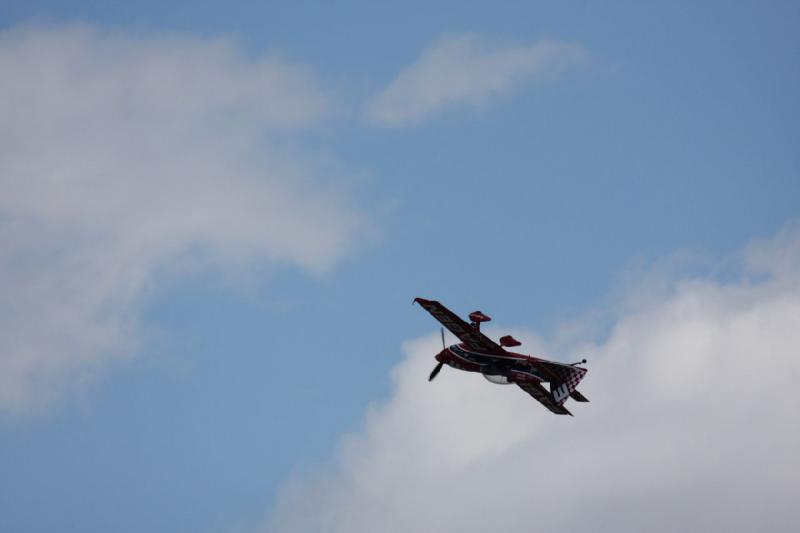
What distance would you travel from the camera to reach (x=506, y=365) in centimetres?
10675

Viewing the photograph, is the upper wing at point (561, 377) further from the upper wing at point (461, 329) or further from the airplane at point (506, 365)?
the upper wing at point (461, 329)

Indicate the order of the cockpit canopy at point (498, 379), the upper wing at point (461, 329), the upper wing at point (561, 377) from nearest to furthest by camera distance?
the upper wing at point (461, 329) < the cockpit canopy at point (498, 379) < the upper wing at point (561, 377)

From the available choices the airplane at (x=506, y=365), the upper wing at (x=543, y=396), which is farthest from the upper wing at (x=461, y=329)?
the upper wing at (x=543, y=396)

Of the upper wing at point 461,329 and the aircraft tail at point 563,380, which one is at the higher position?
the upper wing at point 461,329

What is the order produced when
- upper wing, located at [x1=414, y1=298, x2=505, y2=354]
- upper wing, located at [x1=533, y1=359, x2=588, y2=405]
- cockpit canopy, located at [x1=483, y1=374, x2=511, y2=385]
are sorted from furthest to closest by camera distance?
upper wing, located at [x1=533, y1=359, x2=588, y2=405]
cockpit canopy, located at [x1=483, y1=374, x2=511, y2=385]
upper wing, located at [x1=414, y1=298, x2=505, y2=354]

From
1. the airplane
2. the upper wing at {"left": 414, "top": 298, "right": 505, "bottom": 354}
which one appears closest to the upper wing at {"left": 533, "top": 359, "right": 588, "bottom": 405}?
the airplane

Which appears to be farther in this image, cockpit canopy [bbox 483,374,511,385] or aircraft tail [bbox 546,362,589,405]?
aircraft tail [bbox 546,362,589,405]

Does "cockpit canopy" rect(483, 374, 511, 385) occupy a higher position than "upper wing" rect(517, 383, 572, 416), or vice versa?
"cockpit canopy" rect(483, 374, 511, 385)

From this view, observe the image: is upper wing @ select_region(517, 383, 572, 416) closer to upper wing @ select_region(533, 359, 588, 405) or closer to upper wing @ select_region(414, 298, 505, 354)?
upper wing @ select_region(533, 359, 588, 405)

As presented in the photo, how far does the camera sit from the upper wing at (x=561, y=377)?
107 meters

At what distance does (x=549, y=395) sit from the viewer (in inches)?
4267

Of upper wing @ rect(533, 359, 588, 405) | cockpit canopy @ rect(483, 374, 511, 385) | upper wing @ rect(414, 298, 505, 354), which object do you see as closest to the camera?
upper wing @ rect(414, 298, 505, 354)

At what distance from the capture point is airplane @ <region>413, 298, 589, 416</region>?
105188mm

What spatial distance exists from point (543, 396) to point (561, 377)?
7.20 feet
